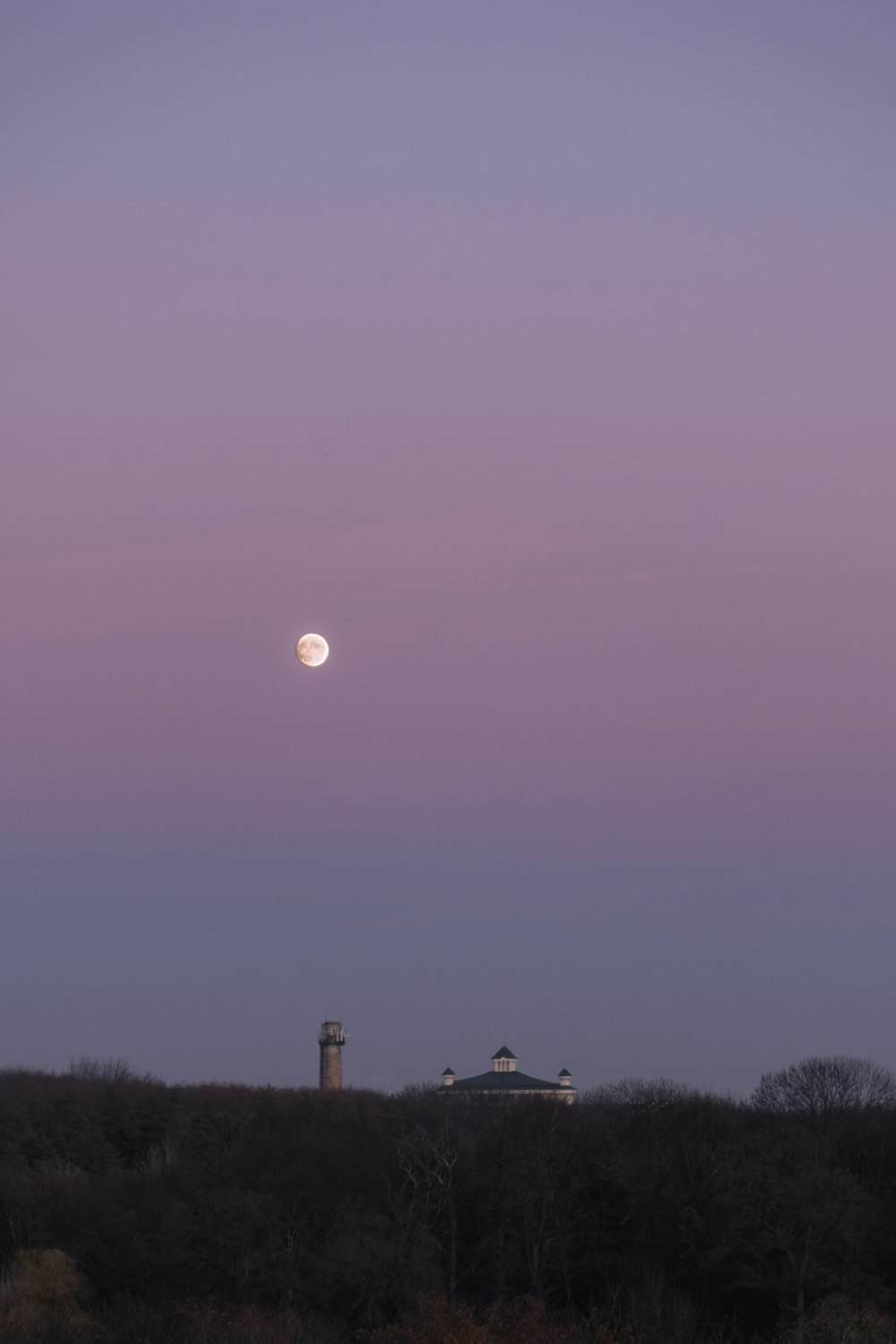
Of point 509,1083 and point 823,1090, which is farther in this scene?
point 509,1083

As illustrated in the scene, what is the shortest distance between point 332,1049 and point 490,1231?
78945 mm

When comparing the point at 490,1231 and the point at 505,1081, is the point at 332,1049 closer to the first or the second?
the point at 505,1081

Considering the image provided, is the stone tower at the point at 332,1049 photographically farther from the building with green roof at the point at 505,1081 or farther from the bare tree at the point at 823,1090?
the bare tree at the point at 823,1090

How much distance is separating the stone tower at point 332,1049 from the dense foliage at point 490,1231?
5414cm

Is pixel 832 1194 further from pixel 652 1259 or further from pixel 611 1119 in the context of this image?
pixel 611 1119

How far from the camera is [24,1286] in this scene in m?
63.5

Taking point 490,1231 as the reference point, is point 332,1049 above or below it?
above

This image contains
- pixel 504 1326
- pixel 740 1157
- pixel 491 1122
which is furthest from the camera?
pixel 491 1122

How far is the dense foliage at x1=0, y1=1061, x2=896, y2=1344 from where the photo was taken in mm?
60062

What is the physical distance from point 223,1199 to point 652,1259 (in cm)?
1848

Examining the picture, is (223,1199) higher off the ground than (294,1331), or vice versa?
(223,1199)

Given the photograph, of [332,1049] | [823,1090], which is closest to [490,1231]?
[823,1090]

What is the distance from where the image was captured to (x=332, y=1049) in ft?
494

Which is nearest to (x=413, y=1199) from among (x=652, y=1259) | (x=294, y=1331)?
(x=652, y=1259)
